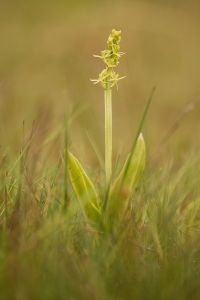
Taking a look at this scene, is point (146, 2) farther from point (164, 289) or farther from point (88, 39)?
point (164, 289)

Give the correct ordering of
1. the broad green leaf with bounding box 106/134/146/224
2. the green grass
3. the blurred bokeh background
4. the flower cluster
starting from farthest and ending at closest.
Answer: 1. the blurred bokeh background
2. the flower cluster
3. the broad green leaf with bounding box 106/134/146/224
4. the green grass

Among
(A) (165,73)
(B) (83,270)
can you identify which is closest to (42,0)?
(A) (165,73)

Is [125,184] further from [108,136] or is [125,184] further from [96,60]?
[96,60]

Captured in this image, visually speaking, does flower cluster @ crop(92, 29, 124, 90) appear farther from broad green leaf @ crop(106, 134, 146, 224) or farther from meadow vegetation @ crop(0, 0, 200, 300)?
broad green leaf @ crop(106, 134, 146, 224)

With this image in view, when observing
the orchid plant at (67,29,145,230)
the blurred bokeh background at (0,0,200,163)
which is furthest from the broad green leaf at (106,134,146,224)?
the blurred bokeh background at (0,0,200,163)

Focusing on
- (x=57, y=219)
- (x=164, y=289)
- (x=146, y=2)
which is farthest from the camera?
(x=146, y=2)

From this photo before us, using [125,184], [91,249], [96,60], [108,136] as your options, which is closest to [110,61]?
[108,136]

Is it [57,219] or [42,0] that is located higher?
[42,0]
